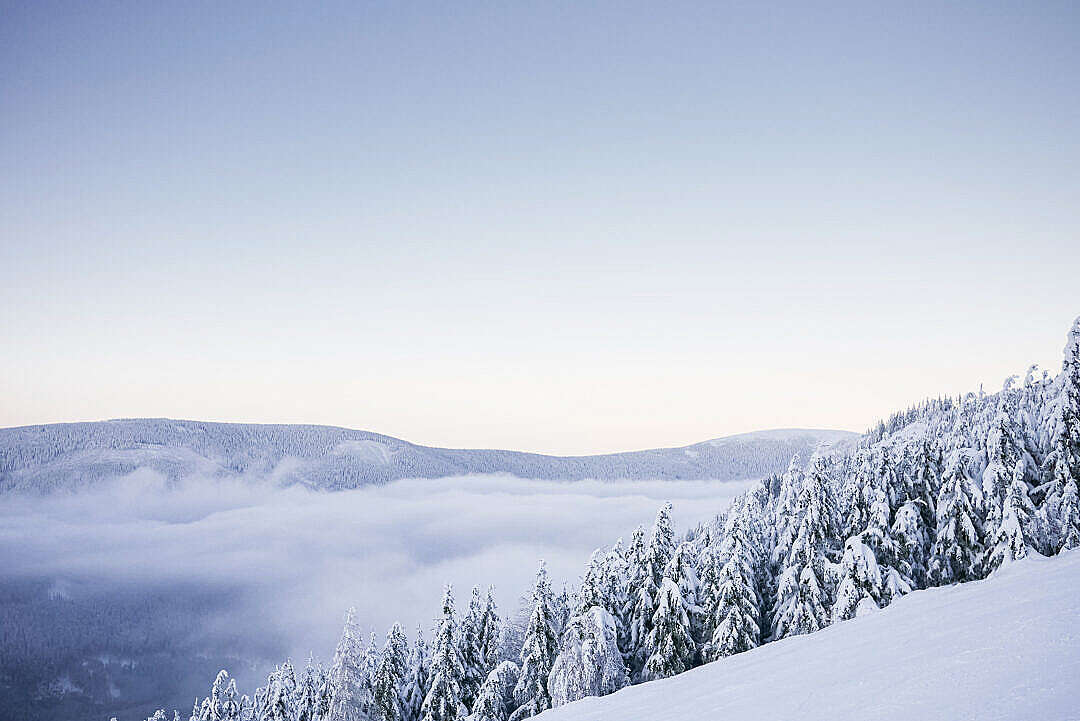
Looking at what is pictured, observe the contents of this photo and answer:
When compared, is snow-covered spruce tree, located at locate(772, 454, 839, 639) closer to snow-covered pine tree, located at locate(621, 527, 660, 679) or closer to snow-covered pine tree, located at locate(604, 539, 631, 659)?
snow-covered pine tree, located at locate(621, 527, 660, 679)

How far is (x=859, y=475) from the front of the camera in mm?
23406

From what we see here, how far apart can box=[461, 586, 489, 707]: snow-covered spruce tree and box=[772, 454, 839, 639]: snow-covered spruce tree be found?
12.5 metres

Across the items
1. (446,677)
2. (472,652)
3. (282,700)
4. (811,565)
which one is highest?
(811,565)

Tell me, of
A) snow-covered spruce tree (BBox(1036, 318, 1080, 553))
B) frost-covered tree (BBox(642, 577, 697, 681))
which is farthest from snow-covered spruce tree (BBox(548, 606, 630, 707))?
snow-covered spruce tree (BBox(1036, 318, 1080, 553))

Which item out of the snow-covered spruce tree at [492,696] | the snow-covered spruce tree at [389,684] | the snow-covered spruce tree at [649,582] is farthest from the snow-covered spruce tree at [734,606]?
the snow-covered spruce tree at [389,684]

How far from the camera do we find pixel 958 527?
20.9 metres

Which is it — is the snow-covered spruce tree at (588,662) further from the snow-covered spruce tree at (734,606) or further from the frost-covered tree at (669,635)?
the snow-covered spruce tree at (734,606)

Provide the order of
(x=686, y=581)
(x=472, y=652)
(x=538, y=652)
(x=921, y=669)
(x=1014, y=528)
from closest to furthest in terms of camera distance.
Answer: (x=921, y=669) < (x=1014, y=528) < (x=686, y=581) < (x=538, y=652) < (x=472, y=652)

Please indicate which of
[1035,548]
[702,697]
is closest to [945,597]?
[702,697]

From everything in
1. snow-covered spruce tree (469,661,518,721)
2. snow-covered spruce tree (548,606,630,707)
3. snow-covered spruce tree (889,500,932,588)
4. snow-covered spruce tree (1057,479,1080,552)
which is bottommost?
snow-covered spruce tree (469,661,518,721)

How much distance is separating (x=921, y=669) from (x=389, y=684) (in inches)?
957

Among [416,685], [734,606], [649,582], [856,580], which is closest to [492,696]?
[416,685]

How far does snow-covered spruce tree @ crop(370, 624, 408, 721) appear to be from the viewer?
86.1 feet

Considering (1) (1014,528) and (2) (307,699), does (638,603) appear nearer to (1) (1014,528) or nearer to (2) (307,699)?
(1) (1014,528)
